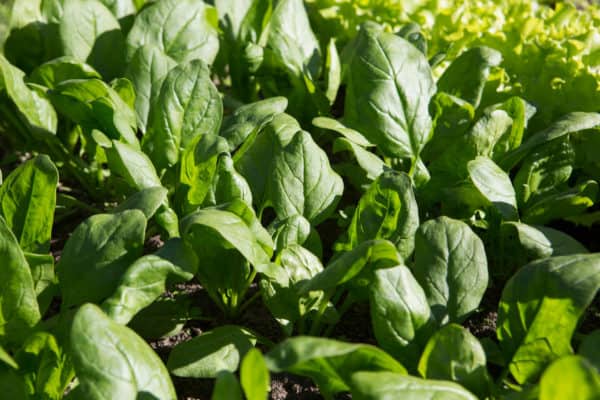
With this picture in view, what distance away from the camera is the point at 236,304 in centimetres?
176

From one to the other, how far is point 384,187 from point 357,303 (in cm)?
39

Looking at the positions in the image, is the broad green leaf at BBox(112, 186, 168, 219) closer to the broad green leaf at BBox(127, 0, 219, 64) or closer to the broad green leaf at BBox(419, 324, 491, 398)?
the broad green leaf at BBox(419, 324, 491, 398)

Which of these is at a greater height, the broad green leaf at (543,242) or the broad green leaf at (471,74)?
the broad green leaf at (471,74)

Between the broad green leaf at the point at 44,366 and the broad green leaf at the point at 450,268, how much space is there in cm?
67

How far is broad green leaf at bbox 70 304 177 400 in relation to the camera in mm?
1264

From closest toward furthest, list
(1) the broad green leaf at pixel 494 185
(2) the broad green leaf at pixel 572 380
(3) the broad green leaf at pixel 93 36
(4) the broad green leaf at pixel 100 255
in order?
(2) the broad green leaf at pixel 572 380, (4) the broad green leaf at pixel 100 255, (1) the broad green leaf at pixel 494 185, (3) the broad green leaf at pixel 93 36

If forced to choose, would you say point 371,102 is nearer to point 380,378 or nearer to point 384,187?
point 384,187

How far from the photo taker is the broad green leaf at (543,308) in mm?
1373

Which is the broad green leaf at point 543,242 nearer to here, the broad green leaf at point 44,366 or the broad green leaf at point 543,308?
the broad green leaf at point 543,308

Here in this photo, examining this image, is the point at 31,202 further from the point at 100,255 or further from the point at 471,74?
the point at 471,74

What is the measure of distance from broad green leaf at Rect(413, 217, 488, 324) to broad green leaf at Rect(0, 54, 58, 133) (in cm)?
106

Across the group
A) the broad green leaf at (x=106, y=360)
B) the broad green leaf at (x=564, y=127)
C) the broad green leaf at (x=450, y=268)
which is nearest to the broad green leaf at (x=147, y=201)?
the broad green leaf at (x=106, y=360)

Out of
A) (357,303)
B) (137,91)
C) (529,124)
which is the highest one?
(137,91)

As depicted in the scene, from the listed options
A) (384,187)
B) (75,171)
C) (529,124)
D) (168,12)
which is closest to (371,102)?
(384,187)
